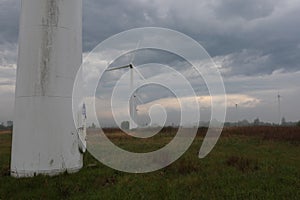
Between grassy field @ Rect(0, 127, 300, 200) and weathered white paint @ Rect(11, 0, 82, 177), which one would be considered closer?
grassy field @ Rect(0, 127, 300, 200)

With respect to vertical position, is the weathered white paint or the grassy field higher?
the weathered white paint

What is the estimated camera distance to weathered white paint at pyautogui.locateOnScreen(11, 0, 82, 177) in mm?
8758

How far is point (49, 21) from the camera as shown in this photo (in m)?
9.05

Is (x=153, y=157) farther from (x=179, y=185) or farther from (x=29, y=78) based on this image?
(x=29, y=78)

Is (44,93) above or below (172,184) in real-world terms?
above

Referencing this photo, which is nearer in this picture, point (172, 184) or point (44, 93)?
point (172, 184)

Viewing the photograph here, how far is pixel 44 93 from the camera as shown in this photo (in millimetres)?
8812

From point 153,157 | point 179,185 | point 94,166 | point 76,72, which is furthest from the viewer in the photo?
point 153,157

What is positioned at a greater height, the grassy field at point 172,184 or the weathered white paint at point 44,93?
the weathered white paint at point 44,93

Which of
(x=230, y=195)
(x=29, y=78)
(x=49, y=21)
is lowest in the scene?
(x=230, y=195)

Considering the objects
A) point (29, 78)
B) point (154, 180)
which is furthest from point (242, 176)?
point (29, 78)

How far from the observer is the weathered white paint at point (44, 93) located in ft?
28.7

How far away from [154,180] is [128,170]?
1.74 metres

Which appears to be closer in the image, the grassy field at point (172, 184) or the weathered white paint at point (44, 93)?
the grassy field at point (172, 184)
